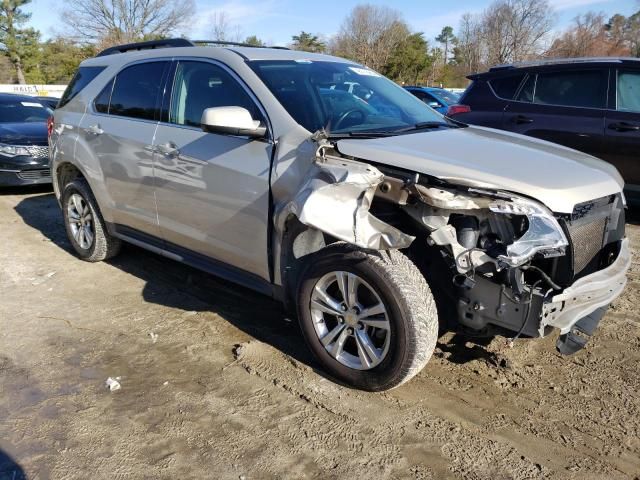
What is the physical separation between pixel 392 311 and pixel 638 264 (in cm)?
334

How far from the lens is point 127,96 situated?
15.0 ft

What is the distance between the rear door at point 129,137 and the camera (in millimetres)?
4219

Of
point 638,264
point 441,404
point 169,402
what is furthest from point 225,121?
point 638,264

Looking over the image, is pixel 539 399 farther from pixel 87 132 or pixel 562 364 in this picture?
pixel 87 132

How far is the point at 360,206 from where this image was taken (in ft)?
9.19

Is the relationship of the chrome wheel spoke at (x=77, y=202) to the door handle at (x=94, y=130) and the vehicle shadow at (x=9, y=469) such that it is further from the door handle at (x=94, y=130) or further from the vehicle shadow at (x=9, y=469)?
the vehicle shadow at (x=9, y=469)

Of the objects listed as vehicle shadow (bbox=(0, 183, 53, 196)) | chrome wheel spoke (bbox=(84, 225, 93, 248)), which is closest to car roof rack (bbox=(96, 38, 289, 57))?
chrome wheel spoke (bbox=(84, 225, 93, 248))

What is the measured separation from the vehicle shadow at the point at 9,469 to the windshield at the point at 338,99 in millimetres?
2325

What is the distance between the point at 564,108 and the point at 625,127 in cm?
68

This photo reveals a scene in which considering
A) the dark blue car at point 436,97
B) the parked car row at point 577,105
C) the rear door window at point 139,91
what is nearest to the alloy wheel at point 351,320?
the rear door window at point 139,91

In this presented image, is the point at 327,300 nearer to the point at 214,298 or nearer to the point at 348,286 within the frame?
the point at 348,286

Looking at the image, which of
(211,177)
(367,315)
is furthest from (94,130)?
(367,315)

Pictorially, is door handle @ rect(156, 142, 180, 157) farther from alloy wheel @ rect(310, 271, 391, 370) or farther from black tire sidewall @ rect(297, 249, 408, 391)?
alloy wheel @ rect(310, 271, 391, 370)

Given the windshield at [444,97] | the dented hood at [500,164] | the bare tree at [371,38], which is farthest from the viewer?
the bare tree at [371,38]
